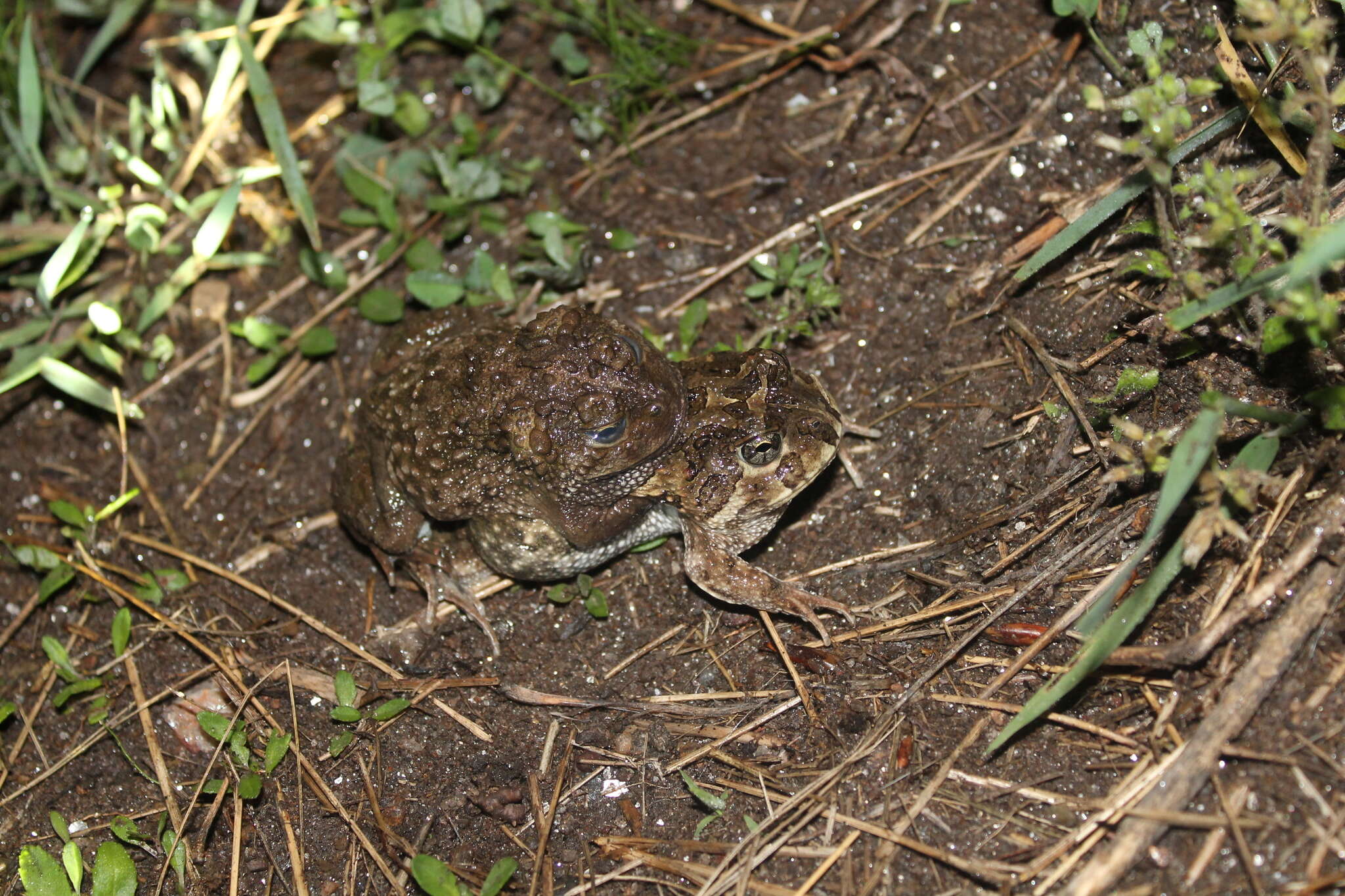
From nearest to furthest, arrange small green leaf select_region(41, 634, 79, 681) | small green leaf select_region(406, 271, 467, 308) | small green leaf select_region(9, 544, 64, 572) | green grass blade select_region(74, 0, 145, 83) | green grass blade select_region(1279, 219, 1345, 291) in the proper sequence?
green grass blade select_region(1279, 219, 1345, 291) < small green leaf select_region(41, 634, 79, 681) < small green leaf select_region(9, 544, 64, 572) < small green leaf select_region(406, 271, 467, 308) < green grass blade select_region(74, 0, 145, 83)

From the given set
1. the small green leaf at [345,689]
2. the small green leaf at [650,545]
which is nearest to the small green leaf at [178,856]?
the small green leaf at [345,689]

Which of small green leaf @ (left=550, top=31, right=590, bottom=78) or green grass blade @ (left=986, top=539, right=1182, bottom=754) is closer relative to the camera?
green grass blade @ (left=986, top=539, right=1182, bottom=754)

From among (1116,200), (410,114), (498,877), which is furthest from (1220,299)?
(410,114)

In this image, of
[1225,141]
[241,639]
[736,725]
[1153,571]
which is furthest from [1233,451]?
[241,639]

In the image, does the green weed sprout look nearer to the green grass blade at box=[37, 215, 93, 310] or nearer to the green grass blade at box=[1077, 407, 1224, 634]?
the green grass blade at box=[37, 215, 93, 310]

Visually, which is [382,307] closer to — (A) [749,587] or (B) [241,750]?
(B) [241,750]

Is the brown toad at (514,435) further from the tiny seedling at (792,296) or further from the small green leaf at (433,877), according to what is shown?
the small green leaf at (433,877)

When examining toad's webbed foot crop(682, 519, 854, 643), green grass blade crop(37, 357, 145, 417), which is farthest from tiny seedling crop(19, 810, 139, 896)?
toad's webbed foot crop(682, 519, 854, 643)
